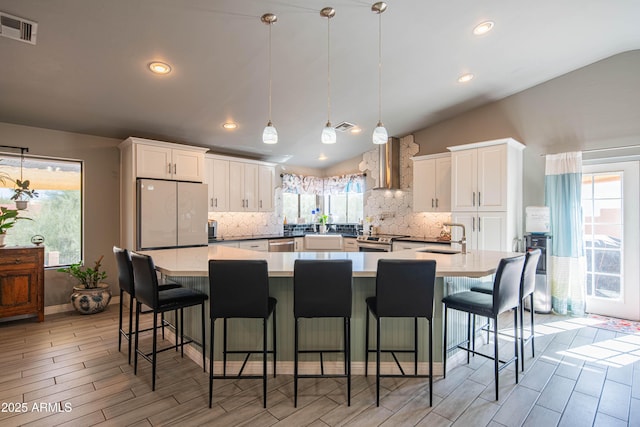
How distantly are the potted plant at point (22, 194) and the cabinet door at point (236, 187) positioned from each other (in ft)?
8.39

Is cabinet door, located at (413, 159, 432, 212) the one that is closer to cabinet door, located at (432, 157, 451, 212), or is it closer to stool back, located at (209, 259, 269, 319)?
cabinet door, located at (432, 157, 451, 212)

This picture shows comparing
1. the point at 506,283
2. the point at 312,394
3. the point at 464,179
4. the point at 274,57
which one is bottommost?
the point at 312,394

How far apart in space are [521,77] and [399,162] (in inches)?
88.7

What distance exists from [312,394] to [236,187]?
3.85m

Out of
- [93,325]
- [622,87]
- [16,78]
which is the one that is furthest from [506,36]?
[93,325]

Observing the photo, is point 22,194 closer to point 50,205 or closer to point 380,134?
point 50,205

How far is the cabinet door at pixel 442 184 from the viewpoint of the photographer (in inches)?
193

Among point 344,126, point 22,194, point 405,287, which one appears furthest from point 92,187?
point 405,287

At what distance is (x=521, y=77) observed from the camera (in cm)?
402

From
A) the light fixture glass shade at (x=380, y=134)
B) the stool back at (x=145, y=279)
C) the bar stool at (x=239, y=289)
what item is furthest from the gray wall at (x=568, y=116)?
the stool back at (x=145, y=279)

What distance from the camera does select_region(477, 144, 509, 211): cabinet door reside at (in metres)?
4.12

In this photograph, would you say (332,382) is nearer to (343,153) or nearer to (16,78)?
(16,78)

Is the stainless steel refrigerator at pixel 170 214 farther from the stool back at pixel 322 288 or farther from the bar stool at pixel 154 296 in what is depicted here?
the stool back at pixel 322 288

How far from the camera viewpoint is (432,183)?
16.7 feet
